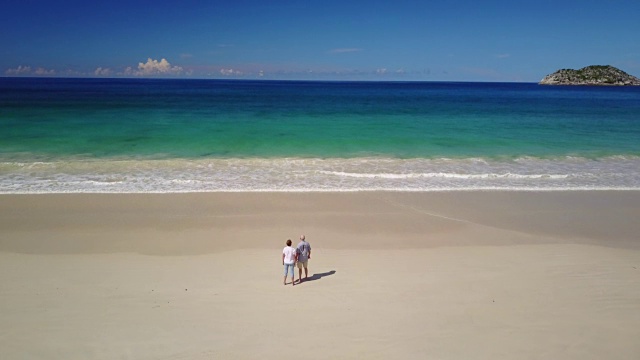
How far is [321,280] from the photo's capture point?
993cm

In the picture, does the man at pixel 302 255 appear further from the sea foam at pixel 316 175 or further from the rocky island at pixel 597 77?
the rocky island at pixel 597 77

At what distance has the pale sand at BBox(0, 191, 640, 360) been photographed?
7.63m

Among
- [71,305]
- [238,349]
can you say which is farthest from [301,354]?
[71,305]

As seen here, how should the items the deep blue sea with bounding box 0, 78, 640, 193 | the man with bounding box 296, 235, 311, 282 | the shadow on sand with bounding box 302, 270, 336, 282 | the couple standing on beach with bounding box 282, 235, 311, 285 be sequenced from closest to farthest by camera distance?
the couple standing on beach with bounding box 282, 235, 311, 285
the man with bounding box 296, 235, 311, 282
the shadow on sand with bounding box 302, 270, 336, 282
the deep blue sea with bounding box 0, 78, 640, 193

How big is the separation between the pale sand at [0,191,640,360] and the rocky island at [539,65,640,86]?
197793 mm

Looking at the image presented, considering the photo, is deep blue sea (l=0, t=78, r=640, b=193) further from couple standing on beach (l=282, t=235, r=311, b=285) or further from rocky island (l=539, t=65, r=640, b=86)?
rocky island (l=539, t=65, r=640, b=86)

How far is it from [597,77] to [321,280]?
686 ft

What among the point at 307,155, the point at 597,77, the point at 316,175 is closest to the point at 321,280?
the point at 316,175

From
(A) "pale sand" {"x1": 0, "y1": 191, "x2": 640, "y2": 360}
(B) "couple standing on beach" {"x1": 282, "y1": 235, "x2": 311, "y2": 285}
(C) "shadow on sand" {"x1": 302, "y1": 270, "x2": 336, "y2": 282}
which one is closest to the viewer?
(A) "pale sand" {"x1": 0, "y1": 191, "x2": 640, "y2": 360}

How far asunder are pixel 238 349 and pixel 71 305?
3901mm

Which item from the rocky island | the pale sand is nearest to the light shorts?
the pale sand

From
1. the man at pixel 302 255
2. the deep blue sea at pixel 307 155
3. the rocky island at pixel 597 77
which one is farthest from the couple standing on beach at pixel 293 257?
the rocky island at pixel 597 77

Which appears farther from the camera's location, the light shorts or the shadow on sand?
the shadow on sand

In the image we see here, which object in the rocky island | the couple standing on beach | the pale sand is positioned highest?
the rocky island
